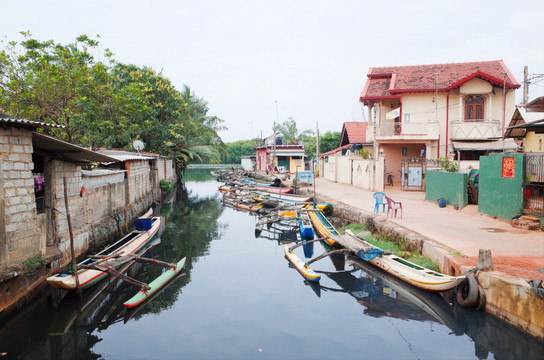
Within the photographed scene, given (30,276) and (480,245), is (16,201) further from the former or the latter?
(480,245)

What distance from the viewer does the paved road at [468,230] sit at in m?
8.59

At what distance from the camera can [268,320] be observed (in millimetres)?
7652

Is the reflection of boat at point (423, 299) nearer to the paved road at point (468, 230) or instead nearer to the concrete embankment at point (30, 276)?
the paved road at point (468, 230)

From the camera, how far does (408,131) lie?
2144cm

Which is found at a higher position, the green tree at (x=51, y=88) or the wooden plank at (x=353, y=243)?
the green tree at (x=51, y=88)

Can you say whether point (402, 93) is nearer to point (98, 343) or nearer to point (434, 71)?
point (434, 71)

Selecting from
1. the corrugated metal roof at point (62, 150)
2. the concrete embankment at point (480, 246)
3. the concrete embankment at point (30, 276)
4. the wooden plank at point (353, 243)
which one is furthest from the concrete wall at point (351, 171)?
the corrugated metal roof at point (62, 150)

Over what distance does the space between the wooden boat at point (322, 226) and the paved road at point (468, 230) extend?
1.83 m

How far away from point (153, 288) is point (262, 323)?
2.87 meters

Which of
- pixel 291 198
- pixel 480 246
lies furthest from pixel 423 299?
pixel 291 198

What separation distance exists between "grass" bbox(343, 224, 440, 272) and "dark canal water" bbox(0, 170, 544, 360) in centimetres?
77

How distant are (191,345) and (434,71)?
73.2 ft

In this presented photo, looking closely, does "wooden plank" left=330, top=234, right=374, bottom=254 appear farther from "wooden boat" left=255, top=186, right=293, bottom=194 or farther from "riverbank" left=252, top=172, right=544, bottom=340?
"wooden boat" left=255, top=186, right=293, bottom=194

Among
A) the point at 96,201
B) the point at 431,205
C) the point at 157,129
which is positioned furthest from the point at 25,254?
the point at 157,129
